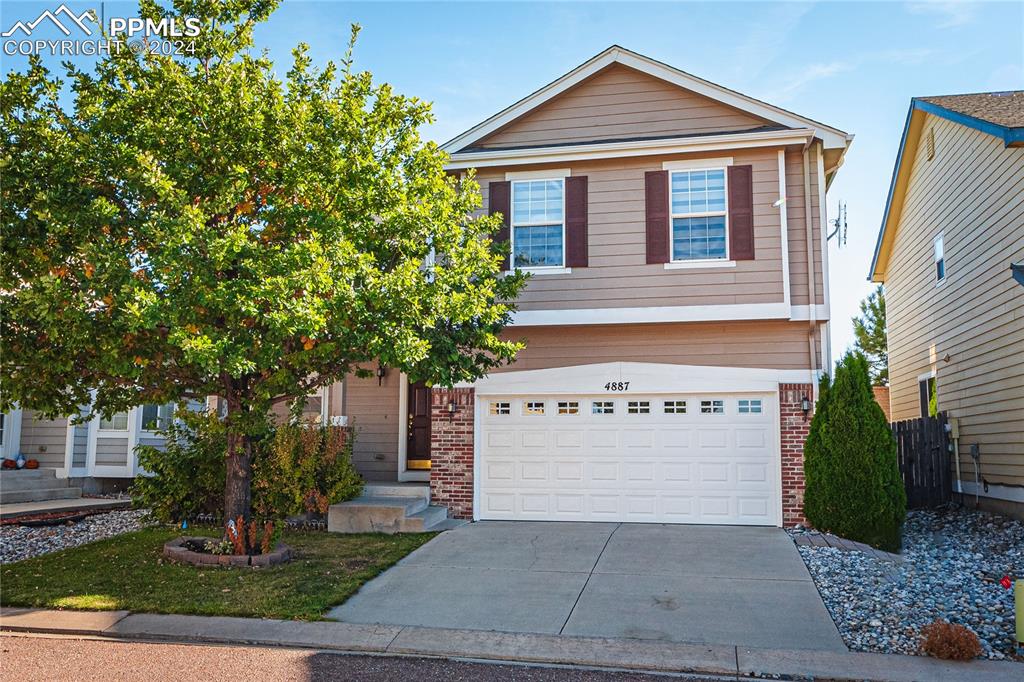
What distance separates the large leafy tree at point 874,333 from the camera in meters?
30.0

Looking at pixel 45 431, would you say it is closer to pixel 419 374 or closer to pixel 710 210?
pixel 419 374

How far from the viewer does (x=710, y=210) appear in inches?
481

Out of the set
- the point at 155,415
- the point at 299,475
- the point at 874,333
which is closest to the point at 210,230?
the point at 299,475

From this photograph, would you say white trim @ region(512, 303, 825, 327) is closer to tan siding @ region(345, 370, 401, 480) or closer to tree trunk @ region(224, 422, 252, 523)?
tan siding @ region(345, 370, 401, 480)

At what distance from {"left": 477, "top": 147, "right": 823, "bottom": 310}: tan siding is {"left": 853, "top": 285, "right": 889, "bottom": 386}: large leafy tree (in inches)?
785

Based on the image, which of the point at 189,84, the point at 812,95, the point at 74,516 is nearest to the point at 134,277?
the point at 189,84

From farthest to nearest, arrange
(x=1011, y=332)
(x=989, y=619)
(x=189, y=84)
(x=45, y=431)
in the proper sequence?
(x=45, y=431)
(x=1011, y=332)
(x=189, y=84)
(x=989, y=619)

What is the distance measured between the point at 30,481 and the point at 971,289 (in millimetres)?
16694

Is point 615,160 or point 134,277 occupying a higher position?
point 615,160

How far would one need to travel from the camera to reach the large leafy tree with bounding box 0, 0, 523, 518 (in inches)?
299

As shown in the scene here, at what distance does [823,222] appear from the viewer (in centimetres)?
1196

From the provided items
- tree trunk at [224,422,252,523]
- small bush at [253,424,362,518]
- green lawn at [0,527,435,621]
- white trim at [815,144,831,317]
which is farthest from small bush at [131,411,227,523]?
white trim at [815,144,831,317]

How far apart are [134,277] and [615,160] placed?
7451mm

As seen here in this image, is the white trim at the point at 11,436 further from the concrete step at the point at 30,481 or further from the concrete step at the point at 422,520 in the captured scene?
the concrete step at the point at 422,520
